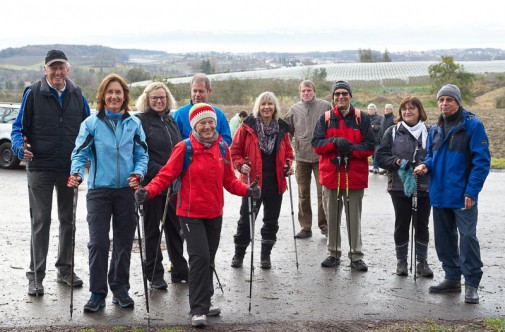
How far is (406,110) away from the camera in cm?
840

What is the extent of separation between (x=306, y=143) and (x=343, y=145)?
2.06 metres

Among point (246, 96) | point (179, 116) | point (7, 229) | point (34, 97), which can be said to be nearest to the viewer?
point (34, 97)

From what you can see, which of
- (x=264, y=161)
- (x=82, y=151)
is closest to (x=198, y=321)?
(x=82, y=151)

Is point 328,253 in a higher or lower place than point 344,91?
lower

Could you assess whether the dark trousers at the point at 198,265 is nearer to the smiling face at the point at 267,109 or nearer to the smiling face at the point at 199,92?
the smiling face at the point at 199,92

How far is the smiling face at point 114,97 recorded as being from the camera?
7.04 m

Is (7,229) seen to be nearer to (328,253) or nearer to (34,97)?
(34,97)

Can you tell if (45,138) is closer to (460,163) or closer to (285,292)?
(285,292)

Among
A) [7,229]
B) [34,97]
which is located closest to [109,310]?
[34,97]

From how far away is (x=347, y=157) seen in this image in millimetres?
8617

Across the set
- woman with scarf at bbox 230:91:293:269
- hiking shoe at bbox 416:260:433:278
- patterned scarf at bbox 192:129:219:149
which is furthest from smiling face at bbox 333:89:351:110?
patterned scarf at bbox 192:129:219:149

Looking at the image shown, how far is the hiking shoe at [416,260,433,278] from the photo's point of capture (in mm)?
8336

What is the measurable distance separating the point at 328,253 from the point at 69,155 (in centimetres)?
332

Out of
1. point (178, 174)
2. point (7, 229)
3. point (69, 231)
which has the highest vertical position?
point (178, 174)
